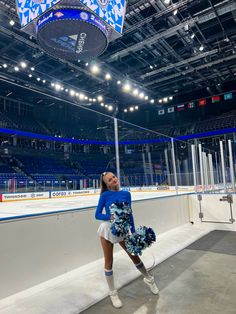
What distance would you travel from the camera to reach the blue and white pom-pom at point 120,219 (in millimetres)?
2000

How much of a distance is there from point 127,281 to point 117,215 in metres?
0.96

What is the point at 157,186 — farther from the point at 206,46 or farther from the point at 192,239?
the point at 206,46

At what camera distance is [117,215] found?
6.63 ft

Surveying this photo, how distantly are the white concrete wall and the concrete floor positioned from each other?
29.6 inches

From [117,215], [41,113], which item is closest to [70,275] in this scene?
[117,215]

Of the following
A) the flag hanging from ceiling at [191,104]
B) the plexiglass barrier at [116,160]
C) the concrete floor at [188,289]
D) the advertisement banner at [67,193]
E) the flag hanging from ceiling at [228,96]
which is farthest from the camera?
the flag hanging from ceiling at [191,104]

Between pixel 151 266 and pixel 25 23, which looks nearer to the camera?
pixel 151 266

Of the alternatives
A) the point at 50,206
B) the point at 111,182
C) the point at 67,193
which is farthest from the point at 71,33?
the point at 67,193

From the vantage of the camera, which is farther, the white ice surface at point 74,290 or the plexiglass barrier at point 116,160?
the plexiglass barrier at point 116,160

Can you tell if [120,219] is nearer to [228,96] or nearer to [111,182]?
[111,182]

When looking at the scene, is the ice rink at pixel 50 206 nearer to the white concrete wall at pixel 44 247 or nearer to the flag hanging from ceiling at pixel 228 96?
the white concrete wall at pixel 44 247

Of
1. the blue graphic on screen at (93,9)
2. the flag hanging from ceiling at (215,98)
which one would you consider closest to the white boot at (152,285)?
the blue graphic on screen at (93,9)

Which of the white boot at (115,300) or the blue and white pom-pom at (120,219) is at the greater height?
the blue and white pom-pom at (120,219)

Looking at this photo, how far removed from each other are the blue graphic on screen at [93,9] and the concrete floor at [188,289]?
13.0 feet
